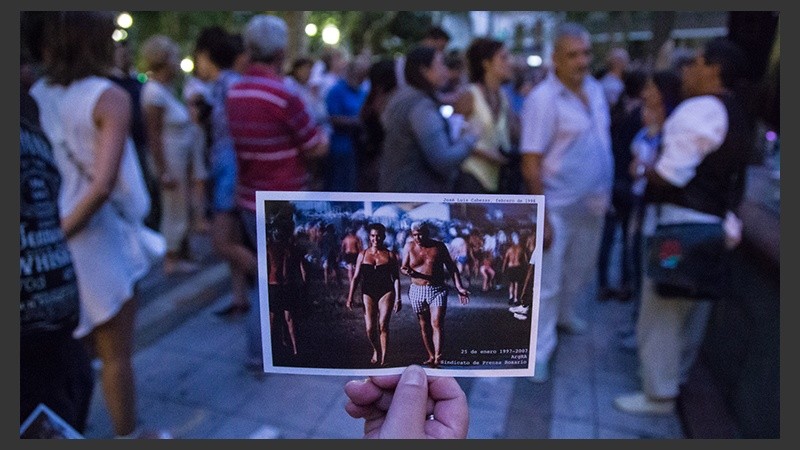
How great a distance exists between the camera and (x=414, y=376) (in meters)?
1.12

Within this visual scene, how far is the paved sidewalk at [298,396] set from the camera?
3.14 metres

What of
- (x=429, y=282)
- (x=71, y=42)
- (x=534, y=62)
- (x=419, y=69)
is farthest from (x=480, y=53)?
(x=534, y=62)

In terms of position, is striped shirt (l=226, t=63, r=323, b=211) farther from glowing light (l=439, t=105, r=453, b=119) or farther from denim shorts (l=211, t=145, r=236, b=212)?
glowing light (l=439, t=105, r=453, b=119)

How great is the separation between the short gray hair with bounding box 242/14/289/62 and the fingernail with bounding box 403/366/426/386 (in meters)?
2.30

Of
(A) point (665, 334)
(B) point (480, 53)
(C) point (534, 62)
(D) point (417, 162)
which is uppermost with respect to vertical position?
(C) point (534, 62)

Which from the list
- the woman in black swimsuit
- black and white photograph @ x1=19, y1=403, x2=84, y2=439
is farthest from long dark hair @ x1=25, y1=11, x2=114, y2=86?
the woman in black swimsuit

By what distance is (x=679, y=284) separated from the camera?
2789 millimetres

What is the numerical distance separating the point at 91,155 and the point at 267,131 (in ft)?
2.79

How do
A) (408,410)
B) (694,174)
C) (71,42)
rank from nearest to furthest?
(408,410), (71,42), (694,174)

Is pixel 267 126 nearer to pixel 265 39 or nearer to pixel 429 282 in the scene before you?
pixel 265 39

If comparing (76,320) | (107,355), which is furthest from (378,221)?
(107,355)

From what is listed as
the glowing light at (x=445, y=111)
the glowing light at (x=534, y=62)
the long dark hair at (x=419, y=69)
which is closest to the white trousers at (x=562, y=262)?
the glowing light at (x=445, y=111)

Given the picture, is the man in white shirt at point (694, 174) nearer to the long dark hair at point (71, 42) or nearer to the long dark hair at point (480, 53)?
the long dark hair at point (480, 53)

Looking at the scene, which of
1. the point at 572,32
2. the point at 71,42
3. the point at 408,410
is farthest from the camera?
the point at 572,32
